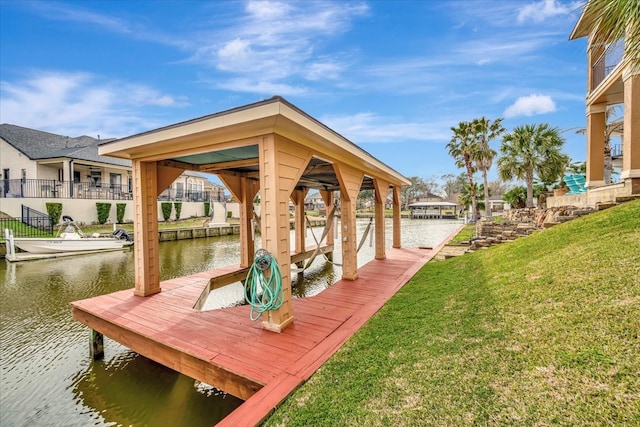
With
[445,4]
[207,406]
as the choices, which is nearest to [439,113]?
[445,4]

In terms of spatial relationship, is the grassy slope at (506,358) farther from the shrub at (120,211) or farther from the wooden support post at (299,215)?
the shrub at (120,211)

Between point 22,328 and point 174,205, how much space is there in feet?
51.1

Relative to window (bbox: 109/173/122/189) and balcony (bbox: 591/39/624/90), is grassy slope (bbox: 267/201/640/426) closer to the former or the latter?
balcony (bbox: 591/39/624/90)

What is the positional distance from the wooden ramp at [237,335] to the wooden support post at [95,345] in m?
0.13

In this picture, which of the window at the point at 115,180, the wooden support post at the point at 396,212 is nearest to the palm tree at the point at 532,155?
the wooden support post at the point at 396,212

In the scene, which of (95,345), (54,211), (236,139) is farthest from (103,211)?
(236,139)

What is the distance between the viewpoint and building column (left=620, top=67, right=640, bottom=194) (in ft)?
20.8

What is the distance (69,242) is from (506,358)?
13.0 m

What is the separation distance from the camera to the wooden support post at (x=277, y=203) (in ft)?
9.78

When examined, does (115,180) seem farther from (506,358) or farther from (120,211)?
(506,358)

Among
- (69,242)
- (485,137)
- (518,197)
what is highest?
(485,137)

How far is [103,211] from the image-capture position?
15.1m

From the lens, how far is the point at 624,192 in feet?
21.3

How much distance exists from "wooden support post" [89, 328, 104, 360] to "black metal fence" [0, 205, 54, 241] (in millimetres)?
10994
